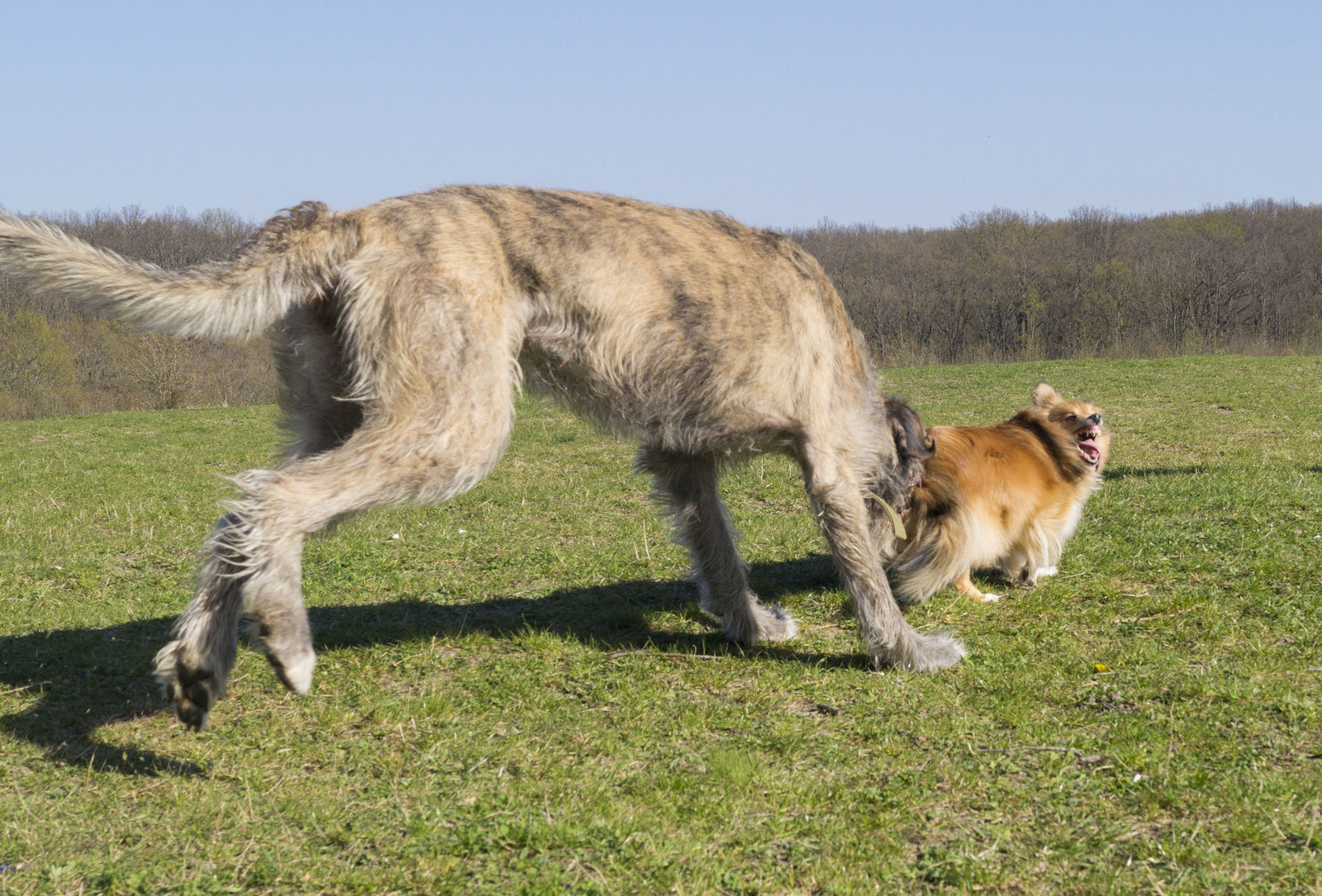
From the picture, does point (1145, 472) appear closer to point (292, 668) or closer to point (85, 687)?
point (292, 668)

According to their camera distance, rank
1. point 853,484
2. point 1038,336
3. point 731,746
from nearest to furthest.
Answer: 1. point 731,746
2. point 853,484
3. point 1038,336

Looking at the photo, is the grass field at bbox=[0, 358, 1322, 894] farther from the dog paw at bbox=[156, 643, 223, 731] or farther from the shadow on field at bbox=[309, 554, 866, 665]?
the dog paw at bbox=[156, 643, 223, 731]

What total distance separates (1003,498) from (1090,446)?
75cm

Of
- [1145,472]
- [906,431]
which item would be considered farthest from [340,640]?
[1145,472]

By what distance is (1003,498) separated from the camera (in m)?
5.57

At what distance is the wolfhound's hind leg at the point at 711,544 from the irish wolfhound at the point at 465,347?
0.59 meters

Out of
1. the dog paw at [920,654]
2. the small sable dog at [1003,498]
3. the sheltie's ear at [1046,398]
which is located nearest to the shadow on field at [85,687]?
the dog paw at [920,654]

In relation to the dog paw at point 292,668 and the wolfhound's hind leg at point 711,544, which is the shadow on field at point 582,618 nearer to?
the wolfhound's hind leg at point 711,544

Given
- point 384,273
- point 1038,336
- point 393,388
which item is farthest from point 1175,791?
point 1038,336

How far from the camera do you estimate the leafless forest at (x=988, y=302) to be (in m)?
27.6

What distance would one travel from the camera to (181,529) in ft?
26.1

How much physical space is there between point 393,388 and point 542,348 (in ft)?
1.89

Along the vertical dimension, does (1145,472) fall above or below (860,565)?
below

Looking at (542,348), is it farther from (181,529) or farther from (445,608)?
(181,529)
